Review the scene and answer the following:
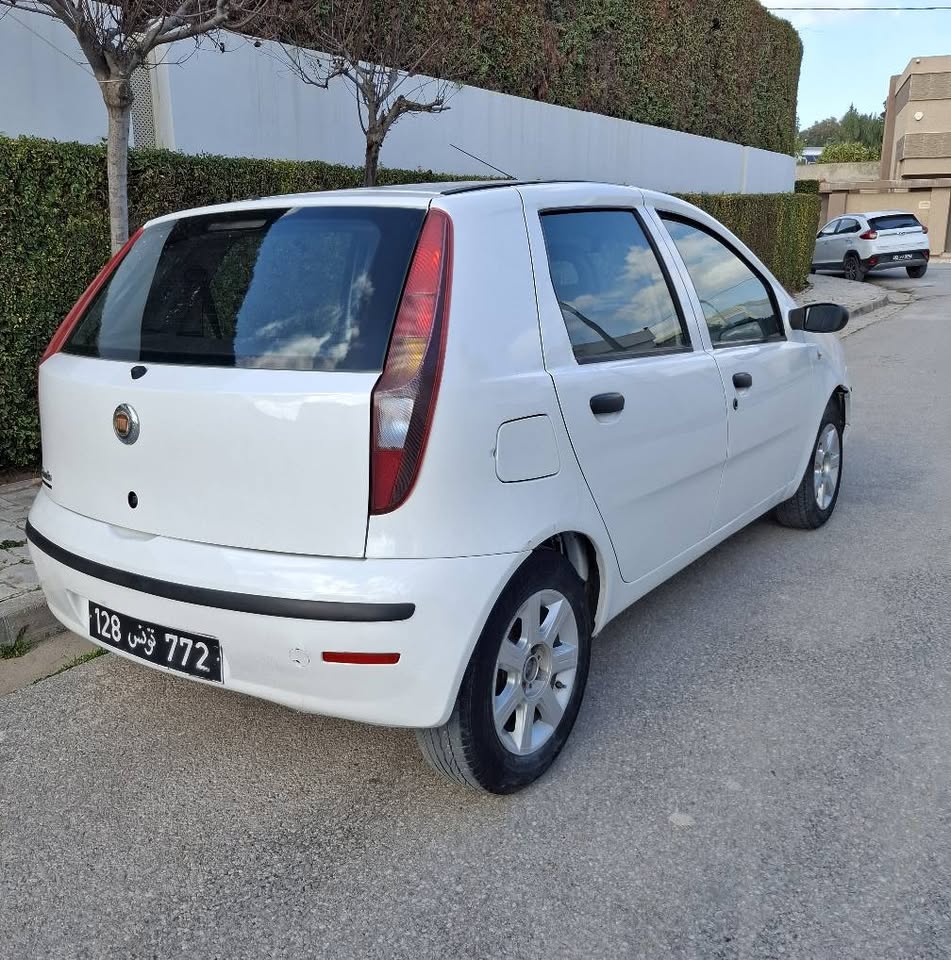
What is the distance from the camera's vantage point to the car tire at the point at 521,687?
2.57m

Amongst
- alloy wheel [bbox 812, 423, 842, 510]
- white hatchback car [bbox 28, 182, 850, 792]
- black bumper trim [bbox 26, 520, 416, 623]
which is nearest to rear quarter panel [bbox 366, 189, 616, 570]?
white hatchback car [bbox 28, 182, 850, 792]

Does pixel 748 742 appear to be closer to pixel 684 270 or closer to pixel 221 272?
pixel 684 270

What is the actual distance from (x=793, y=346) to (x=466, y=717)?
2.77 m

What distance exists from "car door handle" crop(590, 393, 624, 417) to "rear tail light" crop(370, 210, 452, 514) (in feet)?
2.13

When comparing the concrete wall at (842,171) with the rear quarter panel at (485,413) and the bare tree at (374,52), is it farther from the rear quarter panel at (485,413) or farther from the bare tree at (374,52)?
the rear quarter panel at (485,413)

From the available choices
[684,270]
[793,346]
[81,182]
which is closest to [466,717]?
[684,270]

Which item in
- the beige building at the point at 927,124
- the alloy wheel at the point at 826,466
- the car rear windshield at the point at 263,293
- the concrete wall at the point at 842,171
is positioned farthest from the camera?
the concrete wall at the point at 842,171

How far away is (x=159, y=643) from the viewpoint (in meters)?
2.64

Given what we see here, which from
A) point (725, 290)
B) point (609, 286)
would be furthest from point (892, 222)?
point (609, 286)

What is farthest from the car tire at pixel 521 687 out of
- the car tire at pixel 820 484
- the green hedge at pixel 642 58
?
the green hedge at pixel 642 58

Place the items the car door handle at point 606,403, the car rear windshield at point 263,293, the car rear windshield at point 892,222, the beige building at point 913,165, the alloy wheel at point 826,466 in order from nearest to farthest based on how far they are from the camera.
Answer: the car rear windshield at point 263,293
the car door handle at point 606,403
the alloy wheel at point 826,466
the car rear windshield at point 892,222
the beige building at point 913,165

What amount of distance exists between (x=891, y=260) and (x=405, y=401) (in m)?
23.6

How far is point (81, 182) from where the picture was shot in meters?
5.59

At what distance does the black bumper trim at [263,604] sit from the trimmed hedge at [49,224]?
3.34m
